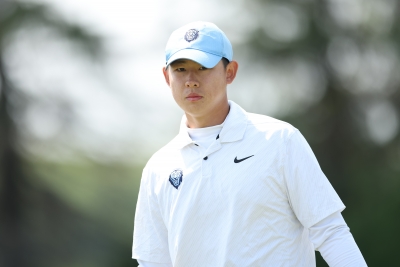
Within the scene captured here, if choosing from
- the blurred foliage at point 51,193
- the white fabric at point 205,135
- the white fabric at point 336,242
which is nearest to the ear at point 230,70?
the white fabric at point 205,135

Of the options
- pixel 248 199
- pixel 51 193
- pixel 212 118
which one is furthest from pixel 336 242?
pixel 51 193

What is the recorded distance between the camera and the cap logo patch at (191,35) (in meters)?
2.77

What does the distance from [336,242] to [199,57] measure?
84 centimetres

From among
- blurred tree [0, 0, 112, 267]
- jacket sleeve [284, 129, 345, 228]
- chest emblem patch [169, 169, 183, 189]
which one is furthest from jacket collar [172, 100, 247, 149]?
blurred tree [0, 0, 112, 267]

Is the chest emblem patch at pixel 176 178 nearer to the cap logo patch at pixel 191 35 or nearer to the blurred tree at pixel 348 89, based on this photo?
the cap logo patch at pixel 191 35

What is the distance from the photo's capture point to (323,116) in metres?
10.1

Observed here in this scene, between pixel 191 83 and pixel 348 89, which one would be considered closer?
pixel 191 83

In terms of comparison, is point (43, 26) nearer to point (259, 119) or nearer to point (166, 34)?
point (166, 34)

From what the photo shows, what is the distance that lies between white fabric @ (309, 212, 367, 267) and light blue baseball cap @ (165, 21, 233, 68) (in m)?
0.72

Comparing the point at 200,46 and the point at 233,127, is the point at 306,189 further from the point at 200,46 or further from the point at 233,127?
the point at 200,46

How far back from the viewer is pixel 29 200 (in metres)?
11.5

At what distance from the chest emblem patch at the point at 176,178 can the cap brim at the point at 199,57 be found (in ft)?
1.41

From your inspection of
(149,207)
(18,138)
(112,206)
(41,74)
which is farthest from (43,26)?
(149,207)

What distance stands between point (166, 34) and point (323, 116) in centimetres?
267
